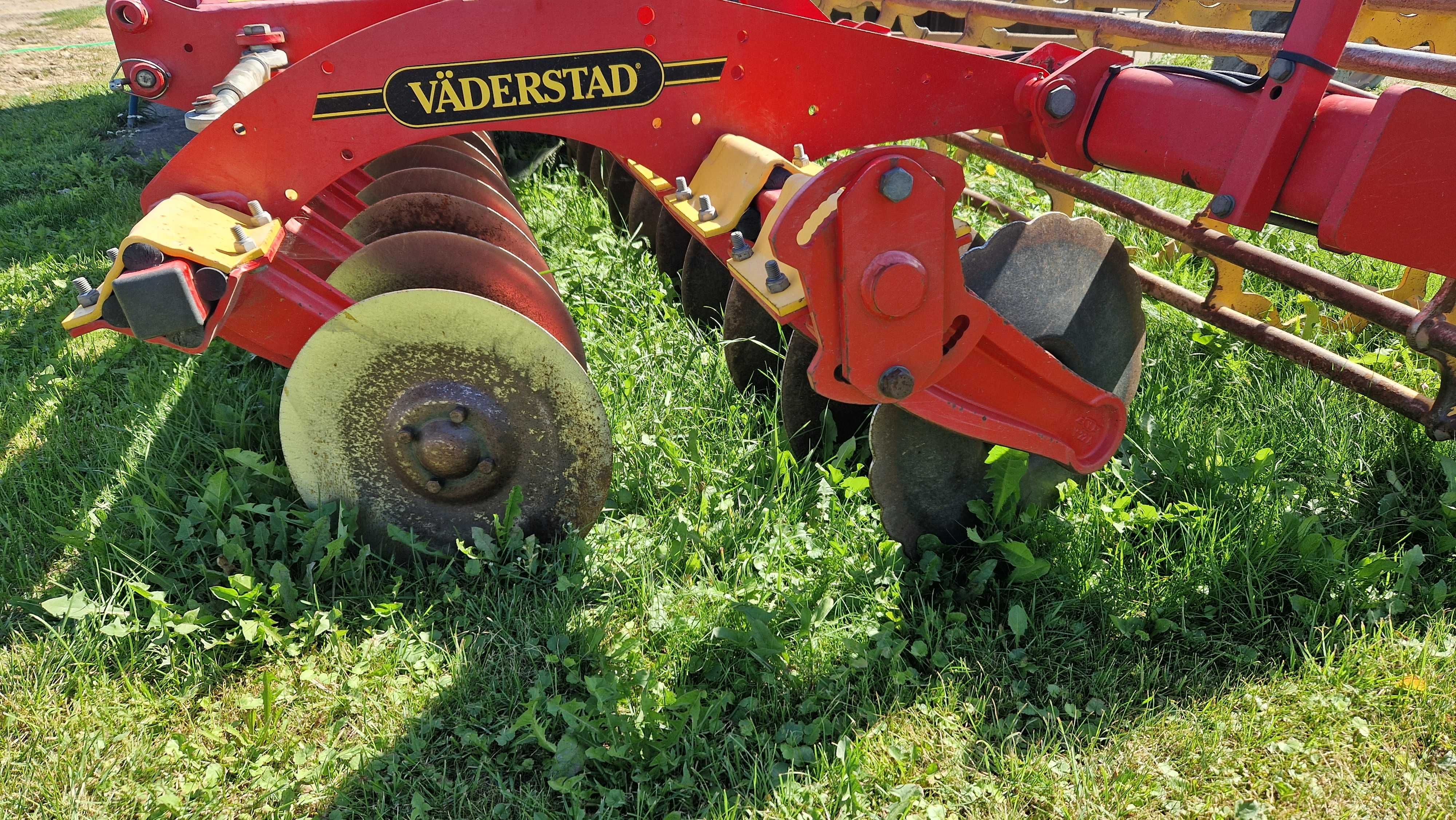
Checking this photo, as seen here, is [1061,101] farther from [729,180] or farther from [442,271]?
[442,271]

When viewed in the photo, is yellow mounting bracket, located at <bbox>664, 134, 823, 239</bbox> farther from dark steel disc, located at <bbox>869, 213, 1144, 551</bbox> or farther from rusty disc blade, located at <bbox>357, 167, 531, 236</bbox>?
rusty disc blade, located at <bbox>357, 167, 531, 236</bbox>

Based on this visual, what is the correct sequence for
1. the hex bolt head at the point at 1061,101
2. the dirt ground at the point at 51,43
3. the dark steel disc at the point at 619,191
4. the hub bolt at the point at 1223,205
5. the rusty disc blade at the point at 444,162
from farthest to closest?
the dirt ground at the point at 51,43 → the dark steel disc at the point at 619,191 → the rusty disc blade at the point at 444,162 → the hex bolt head at the point at 1061,101 → the hub bolt at the point at 1223,205

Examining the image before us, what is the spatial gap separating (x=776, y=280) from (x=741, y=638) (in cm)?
90

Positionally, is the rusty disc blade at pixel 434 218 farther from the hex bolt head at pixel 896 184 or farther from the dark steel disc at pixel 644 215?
the hex bolt head at pixel 896 184

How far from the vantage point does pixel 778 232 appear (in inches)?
77.1

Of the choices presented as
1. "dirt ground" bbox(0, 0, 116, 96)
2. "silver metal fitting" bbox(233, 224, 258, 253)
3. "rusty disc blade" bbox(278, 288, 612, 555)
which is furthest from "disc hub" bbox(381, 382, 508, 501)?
"dirt ground" bbox(0, 0, 116, 96)

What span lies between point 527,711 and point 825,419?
4.27ft

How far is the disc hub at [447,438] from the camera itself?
8.04 ft

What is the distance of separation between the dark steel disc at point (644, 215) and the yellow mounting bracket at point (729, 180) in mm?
1791

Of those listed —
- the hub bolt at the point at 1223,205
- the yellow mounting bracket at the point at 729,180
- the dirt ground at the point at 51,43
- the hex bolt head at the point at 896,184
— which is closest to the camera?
the hex bolt head at the point at 896,184

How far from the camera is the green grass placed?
6.84 feet

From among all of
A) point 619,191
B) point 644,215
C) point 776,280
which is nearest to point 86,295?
point 776,280

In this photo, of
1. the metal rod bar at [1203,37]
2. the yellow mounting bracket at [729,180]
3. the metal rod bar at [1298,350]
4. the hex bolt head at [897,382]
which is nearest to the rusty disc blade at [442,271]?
the yellow mounting bracket at [729,180]

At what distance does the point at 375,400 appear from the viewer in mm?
2451
